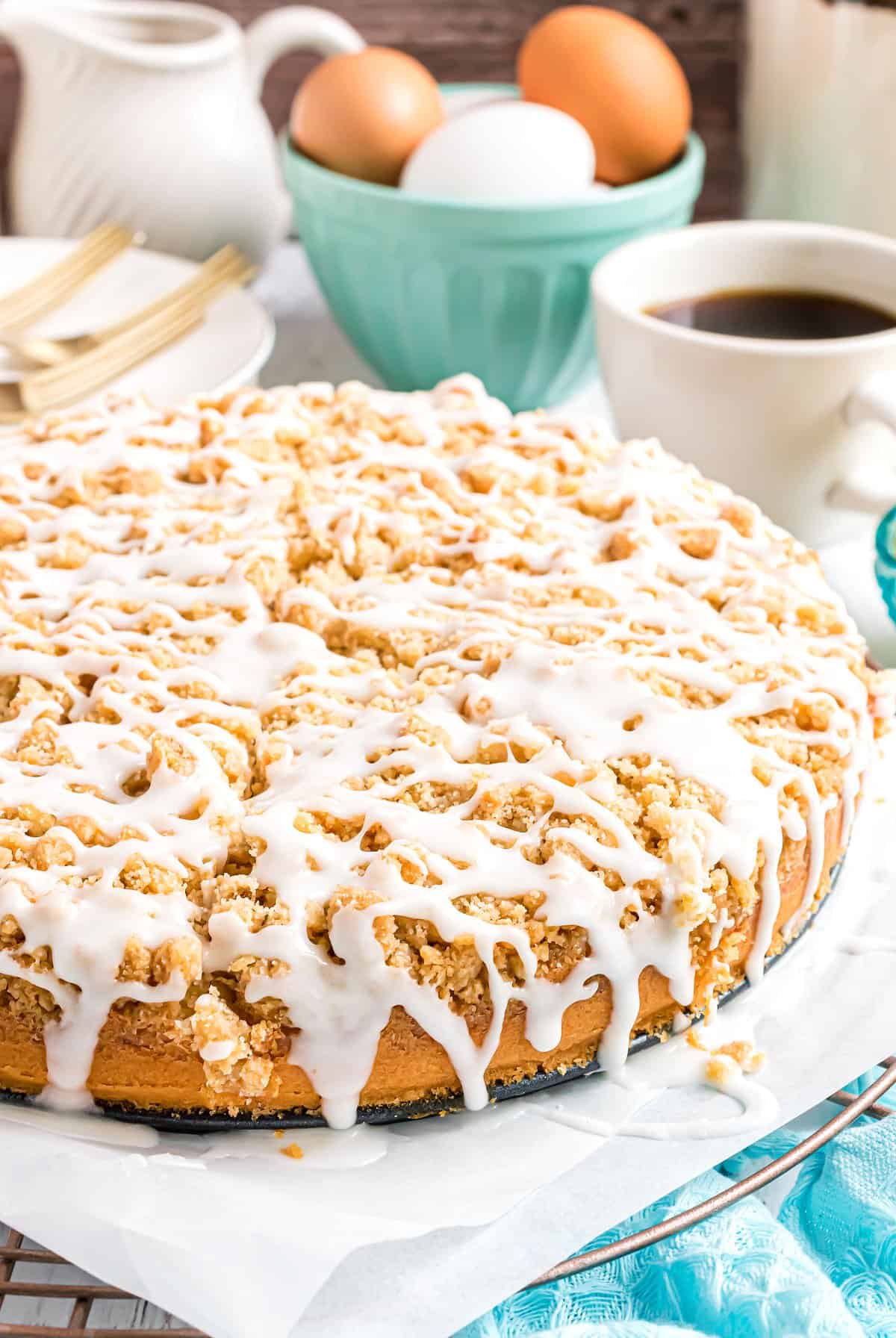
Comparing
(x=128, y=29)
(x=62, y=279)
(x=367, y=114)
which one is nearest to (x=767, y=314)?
(x=367, y=114)

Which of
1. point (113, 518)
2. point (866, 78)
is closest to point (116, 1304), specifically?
point (113, 518)

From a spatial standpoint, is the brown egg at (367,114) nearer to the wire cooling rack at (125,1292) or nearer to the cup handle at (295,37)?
the cup handle at (295,37)

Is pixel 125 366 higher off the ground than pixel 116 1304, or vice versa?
pixel 125 366

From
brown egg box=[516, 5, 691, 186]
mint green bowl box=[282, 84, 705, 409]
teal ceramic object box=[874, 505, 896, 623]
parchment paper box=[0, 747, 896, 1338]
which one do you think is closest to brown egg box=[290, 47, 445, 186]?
mint green bowl box=[282, 84, 705, 409]

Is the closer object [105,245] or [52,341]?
[52,341]

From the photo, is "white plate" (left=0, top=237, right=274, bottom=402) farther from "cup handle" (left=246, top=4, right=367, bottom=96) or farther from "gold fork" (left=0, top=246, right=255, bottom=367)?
"cup handle" (left=246, top=4, right=367, bottom=96)

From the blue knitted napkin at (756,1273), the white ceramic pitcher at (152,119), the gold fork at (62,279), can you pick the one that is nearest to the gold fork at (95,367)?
the gold fork at (62,279)

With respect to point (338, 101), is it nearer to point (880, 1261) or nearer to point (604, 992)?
point (604, 992)

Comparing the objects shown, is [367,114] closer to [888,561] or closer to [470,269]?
[470,269]
